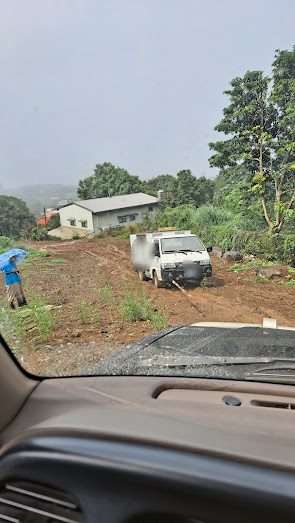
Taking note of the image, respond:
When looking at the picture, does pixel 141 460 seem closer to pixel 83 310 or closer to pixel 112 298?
pixel 83 310

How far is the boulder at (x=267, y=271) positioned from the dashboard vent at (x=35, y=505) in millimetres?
2548

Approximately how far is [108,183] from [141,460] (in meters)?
2.21

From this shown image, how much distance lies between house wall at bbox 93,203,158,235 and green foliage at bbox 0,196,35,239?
842 millimetres

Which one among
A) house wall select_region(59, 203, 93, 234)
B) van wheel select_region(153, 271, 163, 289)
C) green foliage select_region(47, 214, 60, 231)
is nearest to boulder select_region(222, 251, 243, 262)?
van wheel select_region(153, 271, 163, 289)

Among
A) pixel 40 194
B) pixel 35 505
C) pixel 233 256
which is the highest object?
pixel 40 194

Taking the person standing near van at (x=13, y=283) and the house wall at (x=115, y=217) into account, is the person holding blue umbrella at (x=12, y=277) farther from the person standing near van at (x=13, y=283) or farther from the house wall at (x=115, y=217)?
the house wall at (x=115, y=217)

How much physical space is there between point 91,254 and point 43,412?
1992mm

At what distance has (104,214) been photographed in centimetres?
296

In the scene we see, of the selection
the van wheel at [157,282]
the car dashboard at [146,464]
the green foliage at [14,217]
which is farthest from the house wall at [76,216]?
the car dashboard at [146,464]

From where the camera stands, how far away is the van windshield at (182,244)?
2869 mm

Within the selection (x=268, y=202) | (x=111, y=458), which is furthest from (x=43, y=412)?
(x=268, y=202)

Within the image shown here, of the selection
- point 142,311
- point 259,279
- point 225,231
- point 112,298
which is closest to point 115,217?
point 112,298

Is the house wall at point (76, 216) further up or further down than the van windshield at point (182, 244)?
further up

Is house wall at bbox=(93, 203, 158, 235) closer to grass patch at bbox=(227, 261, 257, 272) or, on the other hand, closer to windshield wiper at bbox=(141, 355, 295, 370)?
grass patch at bbox=(227, 261, 257, 272)
